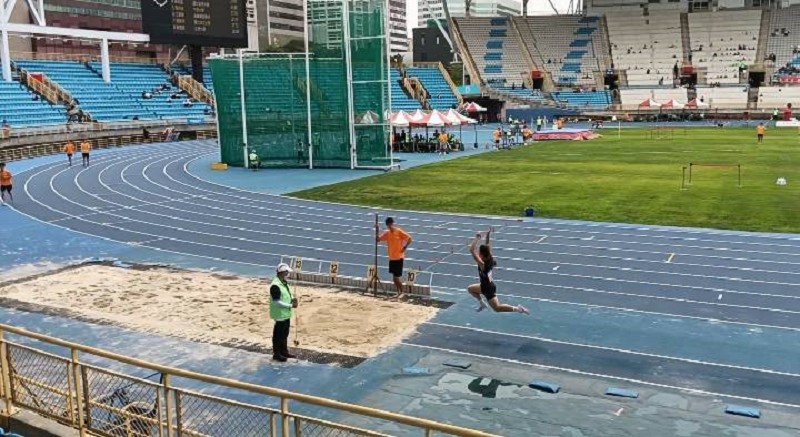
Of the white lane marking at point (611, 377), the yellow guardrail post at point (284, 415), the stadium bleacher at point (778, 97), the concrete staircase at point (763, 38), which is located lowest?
the white lane marking at point (611, 377)

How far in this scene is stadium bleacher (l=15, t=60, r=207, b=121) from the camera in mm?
49031

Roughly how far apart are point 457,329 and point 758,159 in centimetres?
2735

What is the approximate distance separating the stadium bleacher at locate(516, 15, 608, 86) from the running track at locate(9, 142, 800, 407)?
183 feet

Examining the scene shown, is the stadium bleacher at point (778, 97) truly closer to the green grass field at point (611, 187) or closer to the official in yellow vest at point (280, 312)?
the green grass field at point (611, 187)

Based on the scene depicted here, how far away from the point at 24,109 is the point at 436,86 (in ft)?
127

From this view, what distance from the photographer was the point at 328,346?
10.8 metres

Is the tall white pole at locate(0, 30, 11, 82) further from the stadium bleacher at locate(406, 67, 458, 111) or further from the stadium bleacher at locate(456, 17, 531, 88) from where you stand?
the stadium bleacher at locate(456, 17, 531, 88)

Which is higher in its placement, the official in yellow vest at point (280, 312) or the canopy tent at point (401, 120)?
the canopy tent at point (401, 120)

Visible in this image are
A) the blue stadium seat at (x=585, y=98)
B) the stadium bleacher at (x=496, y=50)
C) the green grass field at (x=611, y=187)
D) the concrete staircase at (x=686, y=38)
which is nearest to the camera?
the green grass field at (x=611, y=187)

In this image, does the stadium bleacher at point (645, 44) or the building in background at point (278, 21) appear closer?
the stadium bleacher at point (645, 44)

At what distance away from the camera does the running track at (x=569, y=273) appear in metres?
10.2

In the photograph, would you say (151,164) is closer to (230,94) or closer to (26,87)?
(230,94)

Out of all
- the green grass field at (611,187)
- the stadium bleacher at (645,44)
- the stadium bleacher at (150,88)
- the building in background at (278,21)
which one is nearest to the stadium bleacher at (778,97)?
the stadium bleacher at (645,44)

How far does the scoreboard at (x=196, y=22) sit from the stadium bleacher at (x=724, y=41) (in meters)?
45.5
